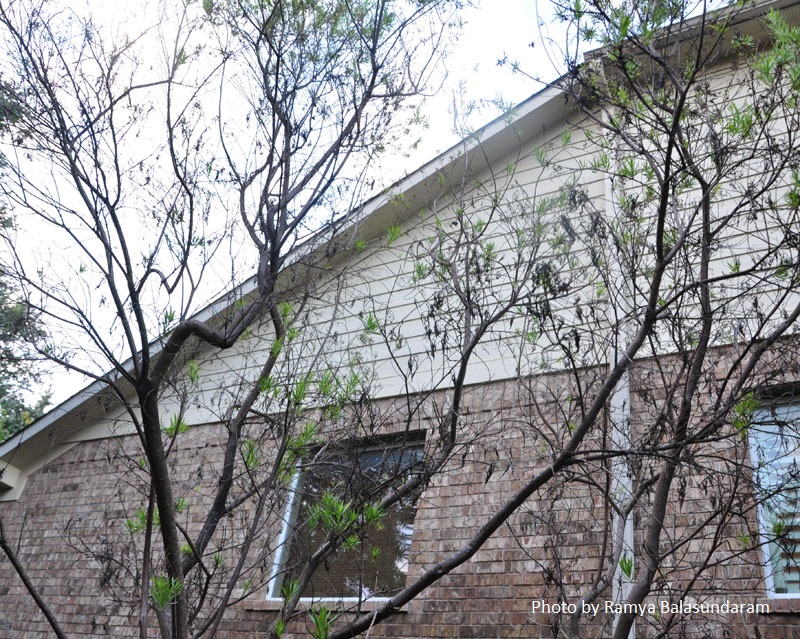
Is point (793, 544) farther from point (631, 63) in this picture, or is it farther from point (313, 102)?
point (313, 102)

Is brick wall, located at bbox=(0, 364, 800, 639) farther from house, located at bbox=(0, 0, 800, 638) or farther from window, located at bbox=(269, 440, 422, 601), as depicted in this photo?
window, located at bbox=(269, 440, 422, 601)

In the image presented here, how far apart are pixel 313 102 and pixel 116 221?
1.61 metres

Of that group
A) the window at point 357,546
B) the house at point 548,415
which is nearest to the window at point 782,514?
the house at point 548,415

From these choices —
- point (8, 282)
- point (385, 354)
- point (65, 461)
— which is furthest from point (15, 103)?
point (65, 461)

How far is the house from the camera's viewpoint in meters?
4.00

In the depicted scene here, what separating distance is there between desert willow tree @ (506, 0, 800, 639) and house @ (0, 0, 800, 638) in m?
0.03

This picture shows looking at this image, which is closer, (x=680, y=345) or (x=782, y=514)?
(x=782, y=514)

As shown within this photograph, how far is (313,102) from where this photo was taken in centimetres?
495

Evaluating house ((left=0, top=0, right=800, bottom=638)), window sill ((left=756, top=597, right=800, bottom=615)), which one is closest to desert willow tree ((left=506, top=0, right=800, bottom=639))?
house ((left=0, top=0, right=800, bottom=638))

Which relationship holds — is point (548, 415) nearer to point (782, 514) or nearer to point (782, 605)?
point (782, 514)

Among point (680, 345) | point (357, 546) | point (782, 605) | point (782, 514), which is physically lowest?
point (782, 605)

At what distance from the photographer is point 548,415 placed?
5.38 metres

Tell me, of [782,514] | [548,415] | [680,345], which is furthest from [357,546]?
[782,514]

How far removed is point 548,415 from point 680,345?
1230 millimetres
